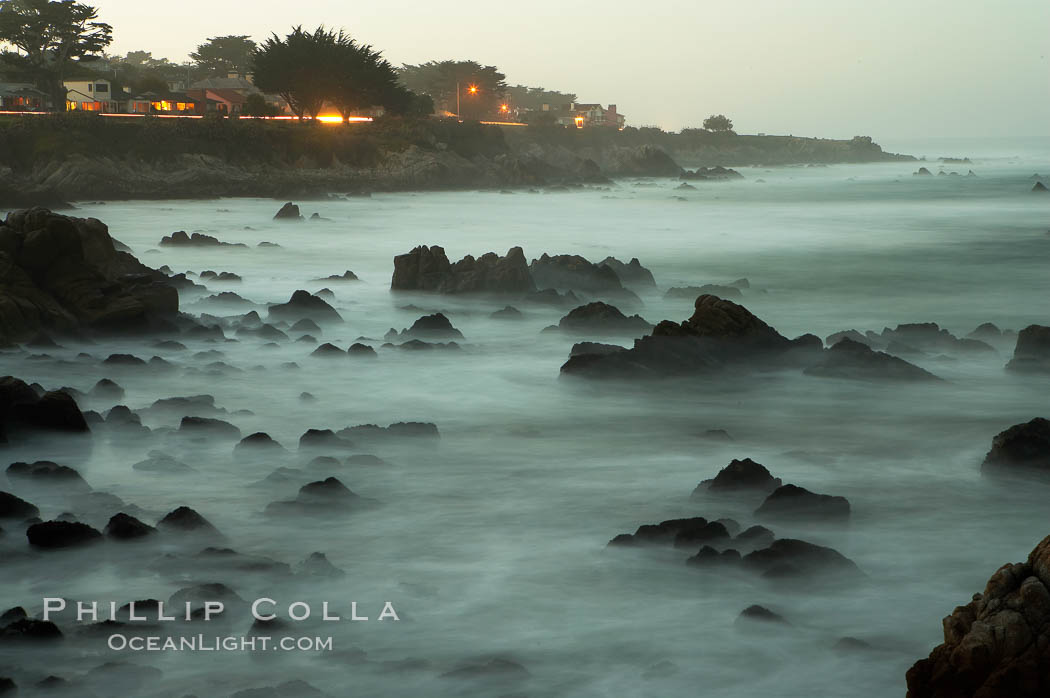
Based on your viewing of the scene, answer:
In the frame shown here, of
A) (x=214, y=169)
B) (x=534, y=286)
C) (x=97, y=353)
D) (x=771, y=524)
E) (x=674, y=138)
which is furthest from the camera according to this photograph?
(x=674, y=138)

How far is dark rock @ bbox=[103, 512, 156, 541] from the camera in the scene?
6.49m

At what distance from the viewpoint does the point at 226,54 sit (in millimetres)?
93062

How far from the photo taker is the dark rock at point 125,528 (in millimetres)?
6492

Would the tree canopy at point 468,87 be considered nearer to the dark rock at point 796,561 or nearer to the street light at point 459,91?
the street light at point 459,91

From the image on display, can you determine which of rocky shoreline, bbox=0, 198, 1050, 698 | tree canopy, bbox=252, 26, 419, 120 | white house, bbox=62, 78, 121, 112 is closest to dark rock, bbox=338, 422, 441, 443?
rocky shoreline, bbox=0, 198, 1050, 698

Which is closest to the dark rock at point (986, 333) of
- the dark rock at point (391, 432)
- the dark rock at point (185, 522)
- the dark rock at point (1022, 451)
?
the dark rock at point (1022, 451)

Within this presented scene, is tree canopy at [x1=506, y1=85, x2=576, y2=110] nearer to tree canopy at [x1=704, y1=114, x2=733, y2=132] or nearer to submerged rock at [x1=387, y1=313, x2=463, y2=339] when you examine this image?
tree canopy at [x1=704, y1=114, x2=733, y2=132]

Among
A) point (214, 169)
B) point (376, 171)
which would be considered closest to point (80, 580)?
point (214, 169)

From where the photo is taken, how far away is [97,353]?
1252 centimetres

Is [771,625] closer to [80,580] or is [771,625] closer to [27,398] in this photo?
[80,580]

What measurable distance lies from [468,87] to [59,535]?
103242mm

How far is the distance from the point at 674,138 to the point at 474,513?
13210 centimetres

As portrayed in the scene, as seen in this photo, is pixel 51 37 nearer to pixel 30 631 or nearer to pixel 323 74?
pixel 323 74

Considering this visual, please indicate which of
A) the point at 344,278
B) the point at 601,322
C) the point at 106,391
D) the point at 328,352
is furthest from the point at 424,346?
the point at 344,278
